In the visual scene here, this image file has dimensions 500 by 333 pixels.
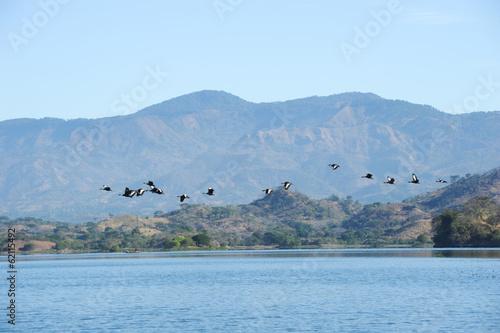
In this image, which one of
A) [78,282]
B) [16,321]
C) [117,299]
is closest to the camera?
[16,321]

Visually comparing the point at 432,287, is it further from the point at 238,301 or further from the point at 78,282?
the point at 78,282

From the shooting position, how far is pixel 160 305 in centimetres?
7125

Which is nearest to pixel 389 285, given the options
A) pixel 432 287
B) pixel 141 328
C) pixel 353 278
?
pixel 432 287

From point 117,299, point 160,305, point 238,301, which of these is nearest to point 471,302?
point 238,301

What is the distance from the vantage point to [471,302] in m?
65.9

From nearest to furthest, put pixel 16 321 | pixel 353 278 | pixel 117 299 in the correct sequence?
pixel 16 321 < pixel 117 299 < pixel 353 278

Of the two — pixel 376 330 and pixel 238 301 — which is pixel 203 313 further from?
pixel 376 330

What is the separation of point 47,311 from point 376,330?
31196 mm

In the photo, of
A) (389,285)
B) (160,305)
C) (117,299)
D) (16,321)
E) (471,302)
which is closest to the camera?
(16,321)

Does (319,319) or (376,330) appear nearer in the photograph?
(376,330)

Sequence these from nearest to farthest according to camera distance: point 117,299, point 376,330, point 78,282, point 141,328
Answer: point 376,330 < point 141,328 < point 117,299 < point 78,282

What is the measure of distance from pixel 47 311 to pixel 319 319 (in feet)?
83.7

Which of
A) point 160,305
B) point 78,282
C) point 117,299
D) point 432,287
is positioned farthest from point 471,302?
point 78,282

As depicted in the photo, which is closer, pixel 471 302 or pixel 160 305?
pixel 471 302
